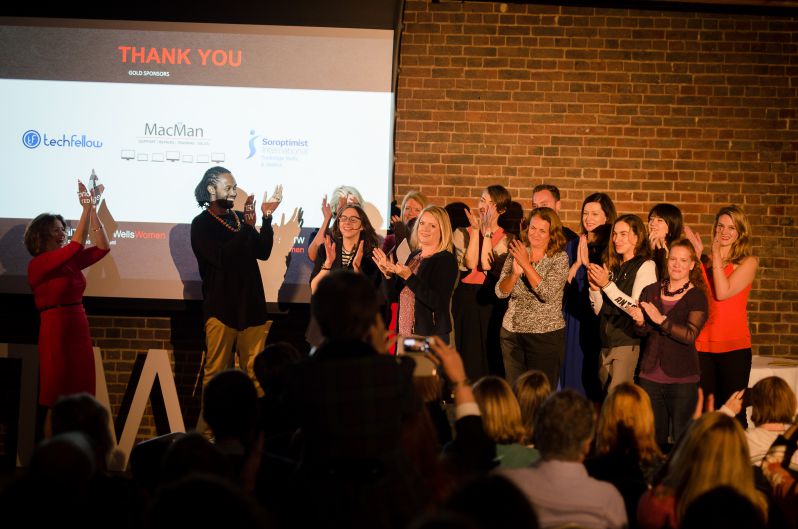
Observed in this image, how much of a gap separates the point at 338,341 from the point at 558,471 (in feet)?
2.35

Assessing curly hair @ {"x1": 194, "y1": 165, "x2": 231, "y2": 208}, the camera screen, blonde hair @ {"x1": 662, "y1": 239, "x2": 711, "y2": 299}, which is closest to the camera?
the camera screen

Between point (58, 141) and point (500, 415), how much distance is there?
4.08 m

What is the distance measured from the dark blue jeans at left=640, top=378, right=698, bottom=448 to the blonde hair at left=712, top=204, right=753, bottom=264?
2.91 feet

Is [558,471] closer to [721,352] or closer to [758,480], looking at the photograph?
[758,480]

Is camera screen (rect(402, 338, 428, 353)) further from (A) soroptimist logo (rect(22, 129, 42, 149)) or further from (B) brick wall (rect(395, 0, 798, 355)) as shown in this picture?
(A) soroptimist logo (rect(22, 129, 42, 149))

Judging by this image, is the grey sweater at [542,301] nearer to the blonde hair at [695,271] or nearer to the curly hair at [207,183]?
the blonde hair at [695,271]

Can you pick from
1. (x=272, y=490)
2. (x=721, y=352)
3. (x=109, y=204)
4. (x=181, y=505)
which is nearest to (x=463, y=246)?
(x=721, y=352)

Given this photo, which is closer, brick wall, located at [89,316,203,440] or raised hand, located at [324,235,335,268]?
raised hand, located at [324,235,335,268]

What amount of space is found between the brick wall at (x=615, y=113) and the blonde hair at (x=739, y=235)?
119 centimetres

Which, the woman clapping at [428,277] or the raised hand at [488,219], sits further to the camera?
the raised hand at [488,219]

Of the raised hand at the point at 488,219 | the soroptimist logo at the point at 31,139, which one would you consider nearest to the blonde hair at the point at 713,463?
the raised hand at the point at 488,219

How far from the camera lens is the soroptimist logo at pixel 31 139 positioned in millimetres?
5648

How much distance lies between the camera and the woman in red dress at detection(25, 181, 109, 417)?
460cm

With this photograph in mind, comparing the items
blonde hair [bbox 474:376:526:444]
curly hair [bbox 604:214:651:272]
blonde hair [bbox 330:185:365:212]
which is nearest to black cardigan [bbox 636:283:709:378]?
curly hair [bbox 604:214:651:272]
